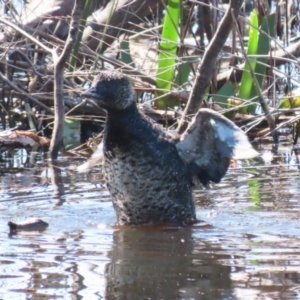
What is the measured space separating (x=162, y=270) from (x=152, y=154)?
147 centimetres

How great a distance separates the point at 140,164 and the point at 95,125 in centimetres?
342

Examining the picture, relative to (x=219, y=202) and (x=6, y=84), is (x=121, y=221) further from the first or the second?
(x=6, y=84)

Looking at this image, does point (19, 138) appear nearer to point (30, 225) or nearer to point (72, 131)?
point (72, 131)

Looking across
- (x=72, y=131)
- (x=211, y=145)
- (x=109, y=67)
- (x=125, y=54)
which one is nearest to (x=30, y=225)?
(x=211, y=145)

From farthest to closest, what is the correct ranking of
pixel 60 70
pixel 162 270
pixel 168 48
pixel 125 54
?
pixel 125 54
pixel 168 48
pixel 60 70
pixel 162 270

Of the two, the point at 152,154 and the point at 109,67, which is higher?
the point at 109,67

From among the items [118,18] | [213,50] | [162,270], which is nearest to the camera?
[162,270]

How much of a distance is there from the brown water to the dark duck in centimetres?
18

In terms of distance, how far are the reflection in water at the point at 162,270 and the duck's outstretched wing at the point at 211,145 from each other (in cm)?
61

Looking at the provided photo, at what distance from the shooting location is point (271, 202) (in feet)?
19.8

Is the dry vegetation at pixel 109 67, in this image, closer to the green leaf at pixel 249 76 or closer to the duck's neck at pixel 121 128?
the green leaf at pixel 249 76

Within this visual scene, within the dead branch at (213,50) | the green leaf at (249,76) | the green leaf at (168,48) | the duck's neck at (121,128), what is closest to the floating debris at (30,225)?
the duck's neck at (121,128)

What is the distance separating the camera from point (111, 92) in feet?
17.9

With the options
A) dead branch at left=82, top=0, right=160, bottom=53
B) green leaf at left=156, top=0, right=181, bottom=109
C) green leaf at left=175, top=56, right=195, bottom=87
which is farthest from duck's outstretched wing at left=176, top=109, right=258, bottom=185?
dead branch at left=82, top=0, right=160, bottom=53
